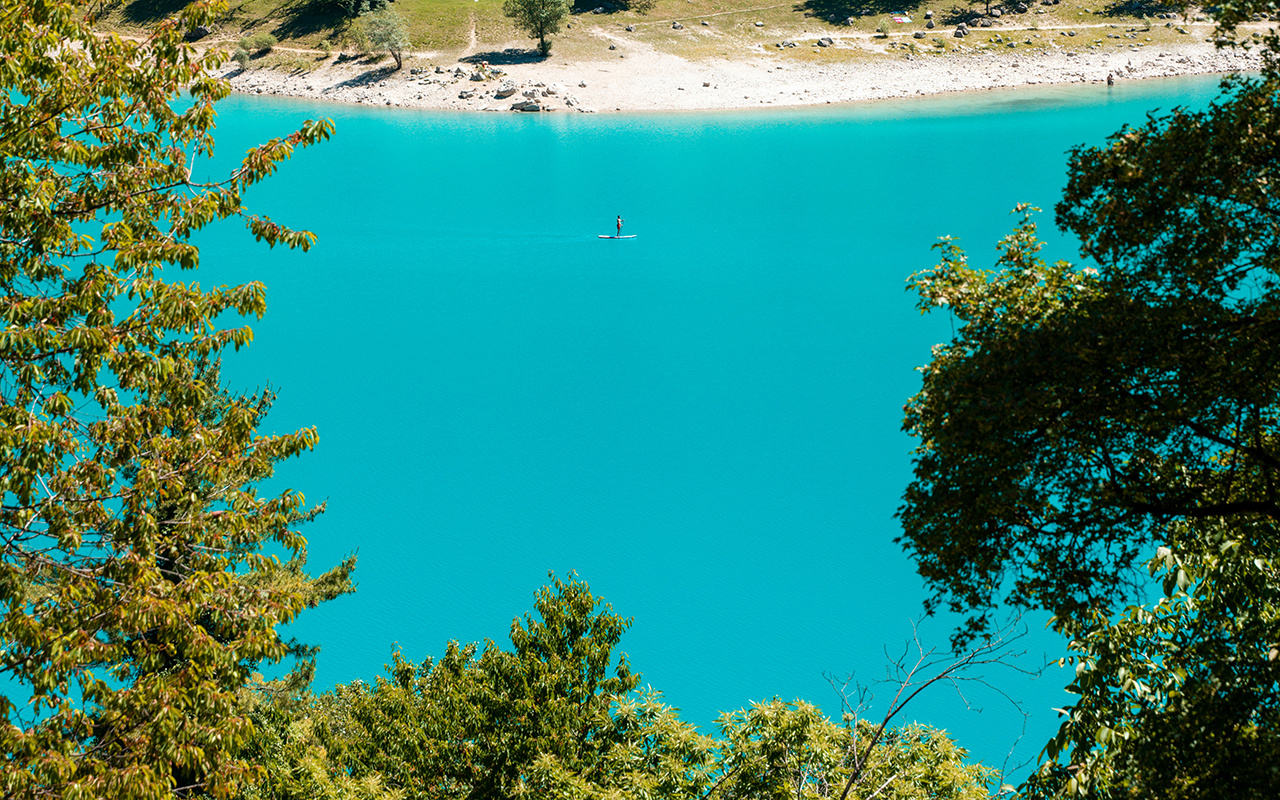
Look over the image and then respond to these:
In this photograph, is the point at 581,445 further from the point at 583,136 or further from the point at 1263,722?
the point at 583,136

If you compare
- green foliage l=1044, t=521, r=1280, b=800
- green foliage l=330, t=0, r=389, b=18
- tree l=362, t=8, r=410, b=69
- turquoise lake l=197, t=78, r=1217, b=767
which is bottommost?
green foliage l=1044, t=521, r=1280, b=800

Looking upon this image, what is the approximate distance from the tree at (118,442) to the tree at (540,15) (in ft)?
314

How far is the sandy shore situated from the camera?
311 feet

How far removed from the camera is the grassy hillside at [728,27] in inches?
4092

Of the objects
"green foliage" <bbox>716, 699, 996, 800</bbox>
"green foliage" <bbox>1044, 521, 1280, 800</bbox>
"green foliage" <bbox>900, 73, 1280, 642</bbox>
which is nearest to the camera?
"green foliage" <bbox>1044, 521, 1280, 800</bbox>

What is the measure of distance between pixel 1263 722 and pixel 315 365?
40.9m

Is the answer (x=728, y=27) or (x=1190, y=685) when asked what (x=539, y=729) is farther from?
(x=728, y=27)

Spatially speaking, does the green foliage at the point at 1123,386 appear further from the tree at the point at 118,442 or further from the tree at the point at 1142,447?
the tree at the point at 118,442

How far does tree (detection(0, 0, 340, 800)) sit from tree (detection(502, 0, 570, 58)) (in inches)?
3765

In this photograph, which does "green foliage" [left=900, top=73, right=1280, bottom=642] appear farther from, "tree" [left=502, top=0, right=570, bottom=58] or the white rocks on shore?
"tree" [left=502, top=0, right=570, bottom=58]

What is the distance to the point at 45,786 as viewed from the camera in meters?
9.00

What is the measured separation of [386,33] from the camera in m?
99.1

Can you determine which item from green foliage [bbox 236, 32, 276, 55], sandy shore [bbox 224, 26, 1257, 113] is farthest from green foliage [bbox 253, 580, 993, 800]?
green foliage [bbox 236, 32, 276, 55]

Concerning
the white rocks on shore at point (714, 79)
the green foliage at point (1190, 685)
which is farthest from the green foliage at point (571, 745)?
the white rocks on shore at point (714, 79)
